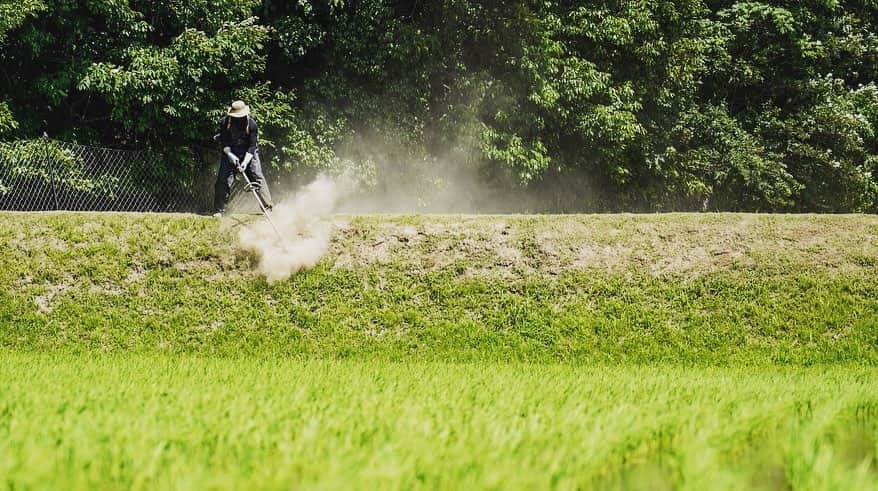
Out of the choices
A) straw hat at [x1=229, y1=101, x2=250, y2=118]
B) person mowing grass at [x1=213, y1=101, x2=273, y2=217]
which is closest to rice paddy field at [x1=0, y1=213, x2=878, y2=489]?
person mowing grass at [x1=213, y1=101, x2=273, y2=217]

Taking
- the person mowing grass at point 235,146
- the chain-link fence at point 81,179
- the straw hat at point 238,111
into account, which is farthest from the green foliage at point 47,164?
the straw hat at point 238,111

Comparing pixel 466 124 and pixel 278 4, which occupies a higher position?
pixel 278 4

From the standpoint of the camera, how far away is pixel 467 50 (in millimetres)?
22266

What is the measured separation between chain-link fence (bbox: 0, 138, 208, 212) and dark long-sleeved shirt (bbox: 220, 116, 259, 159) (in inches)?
257

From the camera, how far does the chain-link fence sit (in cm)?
1570

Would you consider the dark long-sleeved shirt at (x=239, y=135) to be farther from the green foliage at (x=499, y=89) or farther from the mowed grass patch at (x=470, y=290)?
the green foliage at (x=499, y=89)

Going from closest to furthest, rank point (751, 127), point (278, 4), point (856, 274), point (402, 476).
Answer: point (402, 476)
point (856, 274)
point (278, 4)
point (751, 127)

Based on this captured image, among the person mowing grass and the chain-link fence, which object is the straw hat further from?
the chain-link fence

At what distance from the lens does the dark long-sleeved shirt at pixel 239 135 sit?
11867mm

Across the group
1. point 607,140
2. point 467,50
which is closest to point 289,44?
point 467,50

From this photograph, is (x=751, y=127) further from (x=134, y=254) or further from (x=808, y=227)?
(x=134, y=254)

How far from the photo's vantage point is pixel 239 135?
477 inches

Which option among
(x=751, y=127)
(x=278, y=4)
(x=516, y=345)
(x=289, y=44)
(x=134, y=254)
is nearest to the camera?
(x=516, y=345)

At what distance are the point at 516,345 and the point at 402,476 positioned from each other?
22.6ft
